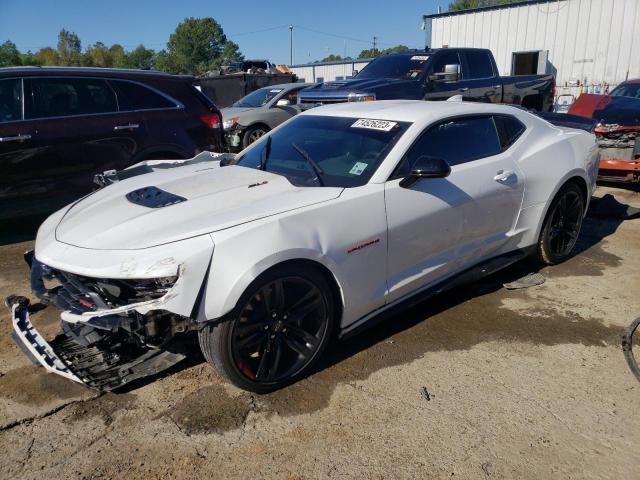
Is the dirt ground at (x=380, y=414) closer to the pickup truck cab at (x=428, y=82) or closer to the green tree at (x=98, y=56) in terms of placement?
the pickup truck cab at (x=428, y=82)

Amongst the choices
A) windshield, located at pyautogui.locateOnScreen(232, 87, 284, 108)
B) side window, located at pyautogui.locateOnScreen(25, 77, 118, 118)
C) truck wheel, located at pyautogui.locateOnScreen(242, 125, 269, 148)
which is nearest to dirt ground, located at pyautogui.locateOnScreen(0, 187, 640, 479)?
side window, located at pyautogui.locateOnScreen(25, 77, 118, 118)

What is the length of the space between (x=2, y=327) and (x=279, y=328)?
2197 millimetres

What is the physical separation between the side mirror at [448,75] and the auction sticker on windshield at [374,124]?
5634mm

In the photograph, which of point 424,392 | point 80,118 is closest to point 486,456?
point 424,392

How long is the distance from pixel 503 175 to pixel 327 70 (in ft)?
109

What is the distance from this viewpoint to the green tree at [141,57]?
3374 inches

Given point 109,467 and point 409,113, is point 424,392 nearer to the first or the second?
point 109,467

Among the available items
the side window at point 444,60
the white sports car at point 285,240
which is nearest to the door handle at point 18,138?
the white sports car at point 285,240

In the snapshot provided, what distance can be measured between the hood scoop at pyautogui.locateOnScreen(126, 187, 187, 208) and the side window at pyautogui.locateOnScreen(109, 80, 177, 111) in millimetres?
2963

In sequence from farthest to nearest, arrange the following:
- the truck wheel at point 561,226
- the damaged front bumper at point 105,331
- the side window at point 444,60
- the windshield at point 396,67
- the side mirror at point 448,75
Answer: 1. the side window at point 444,60
2. the windshield at point 396,67
3. the side mirror at point 448,75
4. the truck wheel at point 561,226
5. the damaged front bumper at point 105,331

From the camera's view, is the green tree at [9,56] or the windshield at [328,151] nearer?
the windshield at [328,151]

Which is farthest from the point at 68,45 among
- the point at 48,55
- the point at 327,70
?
the point at 327,70

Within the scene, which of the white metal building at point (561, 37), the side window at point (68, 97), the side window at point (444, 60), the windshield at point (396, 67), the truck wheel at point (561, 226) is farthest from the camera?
the white metal building at point (561, 37)

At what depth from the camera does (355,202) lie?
10.3 feet
